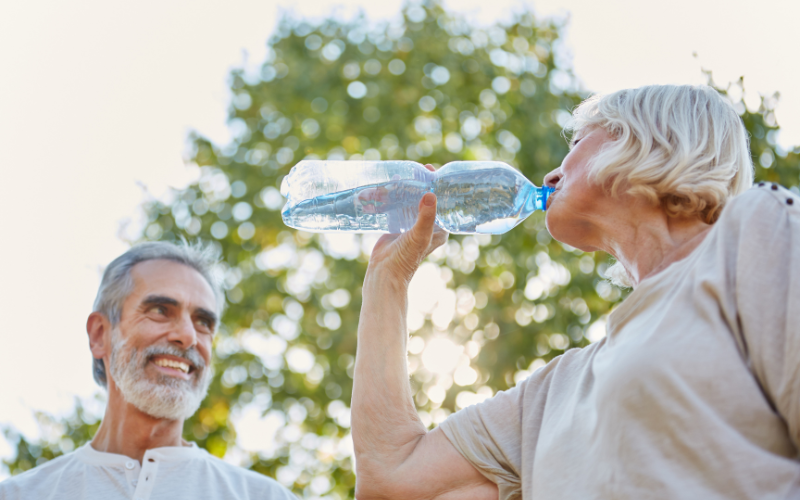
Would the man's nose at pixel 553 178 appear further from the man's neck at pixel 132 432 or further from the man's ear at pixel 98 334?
the man's ear at pixel 98 334

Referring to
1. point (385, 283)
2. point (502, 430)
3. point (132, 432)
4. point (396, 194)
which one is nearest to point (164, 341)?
point (132, 432)

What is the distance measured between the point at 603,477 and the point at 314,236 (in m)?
6.99

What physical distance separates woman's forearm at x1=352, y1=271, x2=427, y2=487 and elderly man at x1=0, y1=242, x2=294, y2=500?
1.08 metres

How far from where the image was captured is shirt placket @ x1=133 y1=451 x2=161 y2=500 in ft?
9.19

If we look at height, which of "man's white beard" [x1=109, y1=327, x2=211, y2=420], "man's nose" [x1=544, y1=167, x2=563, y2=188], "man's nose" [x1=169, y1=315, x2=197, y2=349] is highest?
"man's nose" [x1=169, y1=315, x2=197, y2=349]

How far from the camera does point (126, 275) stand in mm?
3480

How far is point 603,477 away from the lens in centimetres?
154

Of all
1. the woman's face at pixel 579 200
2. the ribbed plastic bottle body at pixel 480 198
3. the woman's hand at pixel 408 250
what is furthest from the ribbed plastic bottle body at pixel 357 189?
the woman's face at pixel 579 200

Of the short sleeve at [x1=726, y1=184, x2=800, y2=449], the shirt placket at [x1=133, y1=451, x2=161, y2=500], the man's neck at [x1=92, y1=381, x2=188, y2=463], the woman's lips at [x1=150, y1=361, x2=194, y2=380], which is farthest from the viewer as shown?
the woman's lips at [x1=150, y1=361, x2=194, y2=380]

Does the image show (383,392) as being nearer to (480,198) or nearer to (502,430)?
(502,430)

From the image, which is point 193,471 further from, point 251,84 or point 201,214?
point 251,84

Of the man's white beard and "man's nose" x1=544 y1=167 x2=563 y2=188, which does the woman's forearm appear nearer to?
"man's nose" x1=544 y1=167 x2=563 y2=188

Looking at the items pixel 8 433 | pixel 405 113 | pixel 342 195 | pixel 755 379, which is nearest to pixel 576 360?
pixel 755 379

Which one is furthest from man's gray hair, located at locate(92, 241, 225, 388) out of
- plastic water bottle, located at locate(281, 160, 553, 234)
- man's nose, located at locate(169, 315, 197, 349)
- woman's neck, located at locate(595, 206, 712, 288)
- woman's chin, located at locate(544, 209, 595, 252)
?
woman's neck, located at locate(595, 206, 712, 288)
